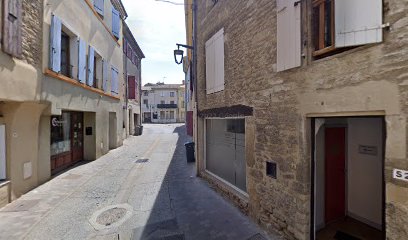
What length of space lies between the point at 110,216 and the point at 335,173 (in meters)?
5.47

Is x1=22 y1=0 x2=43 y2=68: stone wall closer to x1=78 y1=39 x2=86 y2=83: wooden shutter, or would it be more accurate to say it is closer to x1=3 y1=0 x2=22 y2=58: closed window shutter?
x1=3 y1=0 x2=22 y2=58: closed window shutter

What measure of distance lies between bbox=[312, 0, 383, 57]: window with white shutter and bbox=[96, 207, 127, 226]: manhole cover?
17.9 feet

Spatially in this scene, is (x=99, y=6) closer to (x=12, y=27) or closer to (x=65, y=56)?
(x=65, y=56)

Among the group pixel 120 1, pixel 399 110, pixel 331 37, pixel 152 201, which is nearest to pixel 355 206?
pixel 399 110

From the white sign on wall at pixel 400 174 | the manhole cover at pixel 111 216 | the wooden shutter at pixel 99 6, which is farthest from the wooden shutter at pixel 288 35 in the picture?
the wooden shutter at pixel 99 6

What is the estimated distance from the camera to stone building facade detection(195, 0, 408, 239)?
2.72 m

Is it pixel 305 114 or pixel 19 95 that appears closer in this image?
pixel 305 114

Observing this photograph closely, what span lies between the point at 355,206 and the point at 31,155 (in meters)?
9.13

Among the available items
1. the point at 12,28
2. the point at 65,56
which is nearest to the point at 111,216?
the point at 12,28

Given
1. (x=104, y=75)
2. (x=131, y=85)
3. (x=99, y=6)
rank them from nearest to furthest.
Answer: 1. (x=99, y=6)
2. (x=104, y=75)
3. (x=131, y=85)

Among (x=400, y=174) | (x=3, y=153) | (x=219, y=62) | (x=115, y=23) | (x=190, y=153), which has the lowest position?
(x=190, y=153)

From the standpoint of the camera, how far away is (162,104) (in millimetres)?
54188

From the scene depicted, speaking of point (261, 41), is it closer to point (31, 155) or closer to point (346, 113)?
point (346, 113)

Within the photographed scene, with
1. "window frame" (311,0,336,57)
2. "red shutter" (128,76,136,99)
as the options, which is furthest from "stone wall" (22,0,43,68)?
"red shutter" (128,76,136,99)
